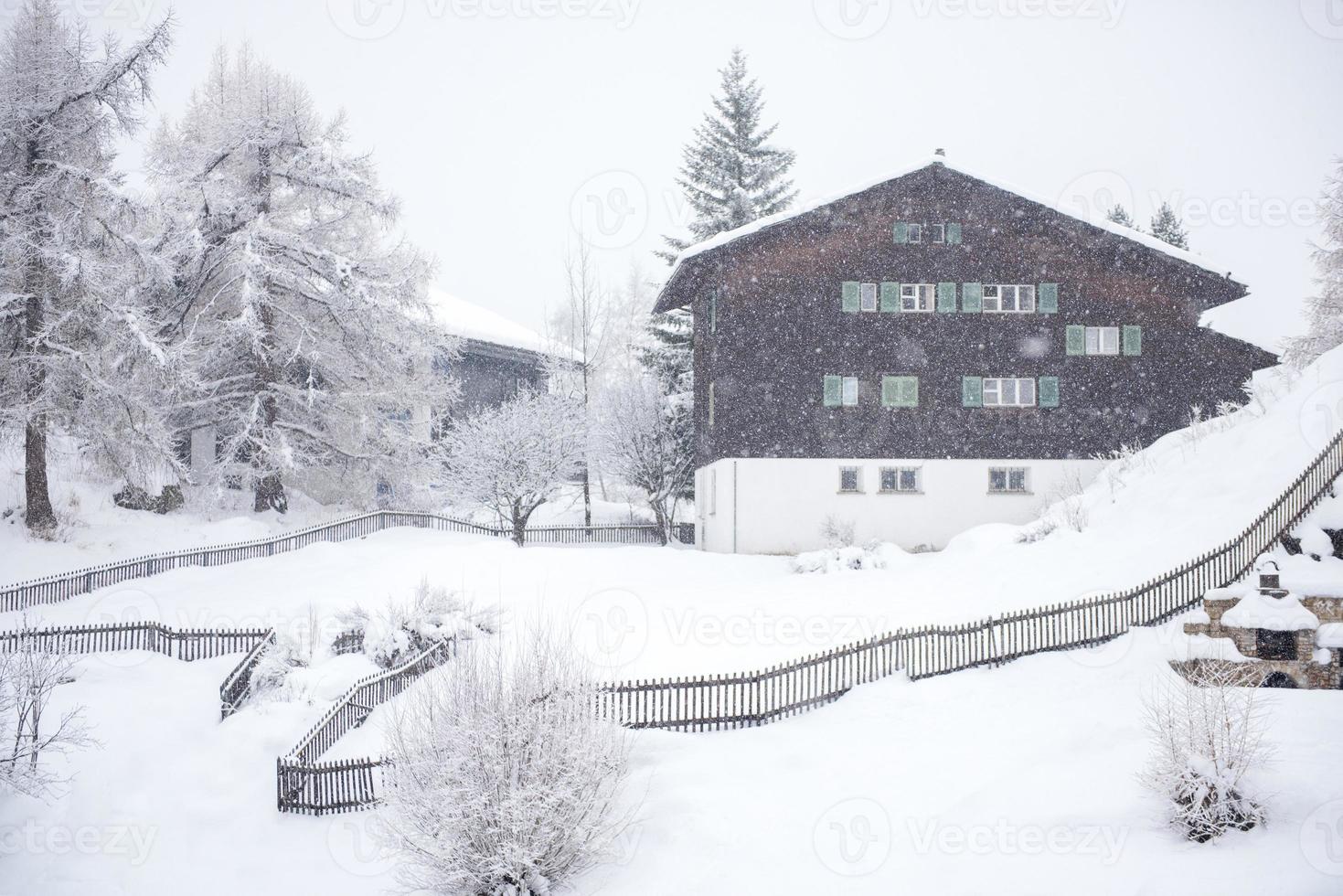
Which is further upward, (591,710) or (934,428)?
(934,428)

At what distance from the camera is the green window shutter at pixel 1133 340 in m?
29.3

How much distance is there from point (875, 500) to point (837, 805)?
17860mm

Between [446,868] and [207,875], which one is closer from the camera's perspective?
[446,868]

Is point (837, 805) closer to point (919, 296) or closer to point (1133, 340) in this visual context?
point (919, 296)

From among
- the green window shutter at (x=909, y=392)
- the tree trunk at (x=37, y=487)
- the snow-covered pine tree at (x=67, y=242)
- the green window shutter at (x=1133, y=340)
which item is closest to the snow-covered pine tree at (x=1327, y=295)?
the green window shutter at (x=1133, y=340)

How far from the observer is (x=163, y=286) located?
26.4 meters

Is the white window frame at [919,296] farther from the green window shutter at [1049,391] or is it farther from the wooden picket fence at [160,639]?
the wooden picket fence at [160,639]

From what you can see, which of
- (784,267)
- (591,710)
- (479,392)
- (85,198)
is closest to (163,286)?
(85,198)

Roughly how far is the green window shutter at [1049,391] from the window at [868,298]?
5.62 m

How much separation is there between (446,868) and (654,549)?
20.4m

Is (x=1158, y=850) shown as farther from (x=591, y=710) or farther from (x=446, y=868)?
(x=446, y=868)

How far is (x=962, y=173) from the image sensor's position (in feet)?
94.9

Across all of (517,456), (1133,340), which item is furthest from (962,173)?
(517,456)

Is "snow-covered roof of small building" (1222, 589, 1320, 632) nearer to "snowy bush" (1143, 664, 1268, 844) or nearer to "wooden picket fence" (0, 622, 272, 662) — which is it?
"snowy bush" (1143, 664, 1268, 844)
